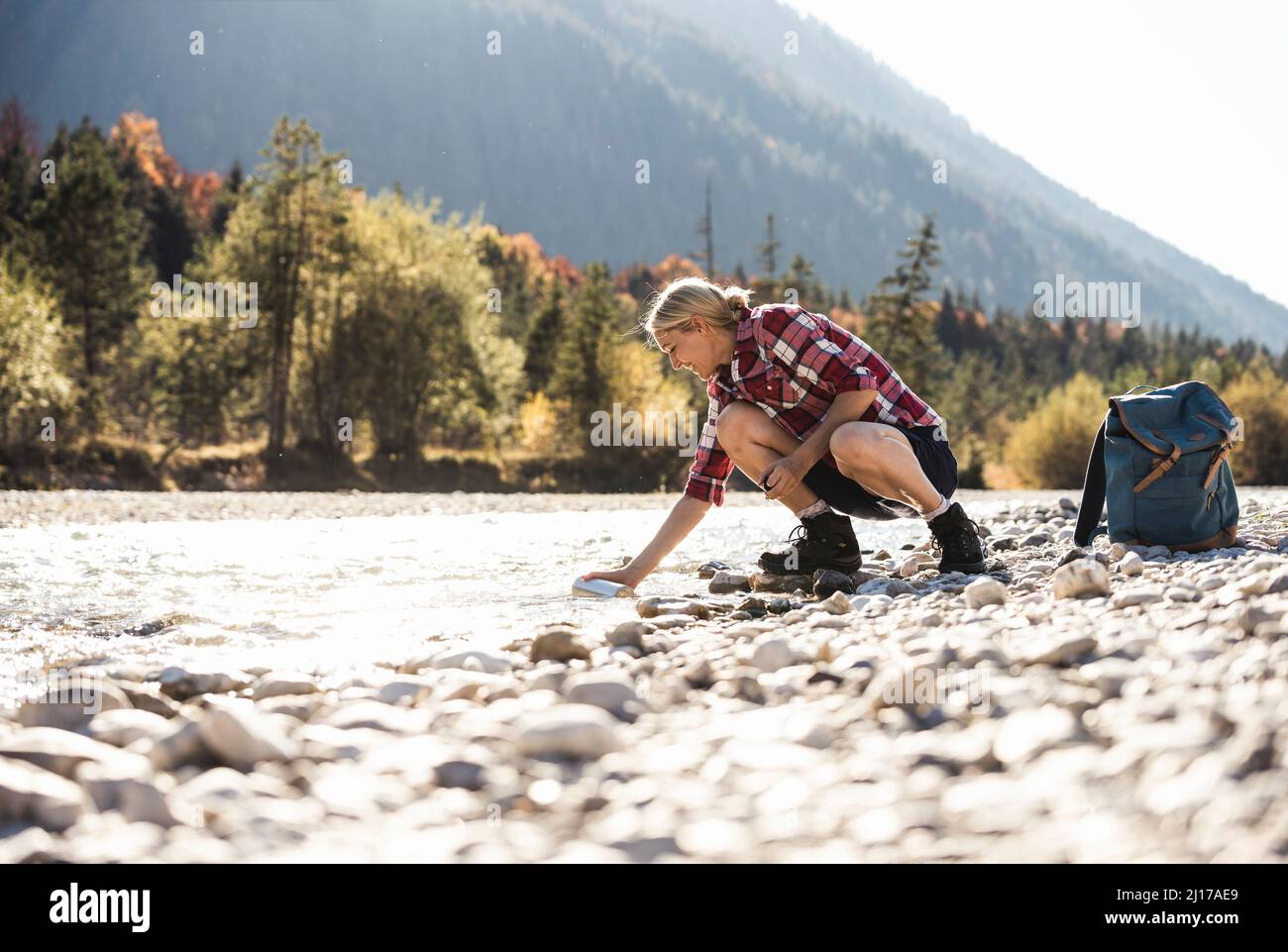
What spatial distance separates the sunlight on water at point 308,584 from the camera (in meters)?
3.62

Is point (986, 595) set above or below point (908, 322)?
below

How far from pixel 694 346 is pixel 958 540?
1.46 meters

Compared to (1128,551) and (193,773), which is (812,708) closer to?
(193,773)

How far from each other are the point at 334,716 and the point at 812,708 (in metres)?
1.16

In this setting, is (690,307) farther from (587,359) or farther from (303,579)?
(587,359)

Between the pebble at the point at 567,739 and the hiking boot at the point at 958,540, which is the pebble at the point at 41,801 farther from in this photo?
the hiking boot at the point at 958,540

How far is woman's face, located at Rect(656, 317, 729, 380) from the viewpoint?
4.12 metres

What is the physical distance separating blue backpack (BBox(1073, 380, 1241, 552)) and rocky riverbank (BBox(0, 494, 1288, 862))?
1.22 meters

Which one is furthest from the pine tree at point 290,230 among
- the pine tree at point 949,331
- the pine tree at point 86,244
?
the pine tree at point 949,331

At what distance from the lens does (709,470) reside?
442 cm

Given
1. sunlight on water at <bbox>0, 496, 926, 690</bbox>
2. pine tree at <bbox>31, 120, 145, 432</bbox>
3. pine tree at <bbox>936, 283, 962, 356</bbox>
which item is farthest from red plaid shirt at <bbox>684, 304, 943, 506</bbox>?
pine tree at <bbox>936, 283, 962, 356</bbox>

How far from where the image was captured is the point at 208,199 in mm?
68062

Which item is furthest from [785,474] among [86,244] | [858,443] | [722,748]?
[86,244]
